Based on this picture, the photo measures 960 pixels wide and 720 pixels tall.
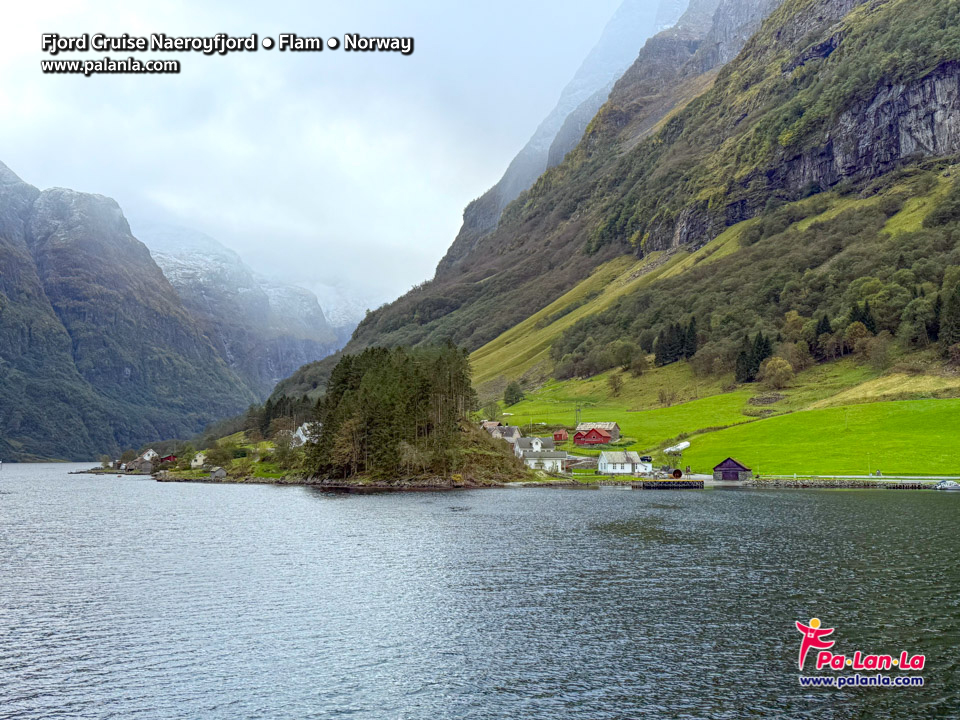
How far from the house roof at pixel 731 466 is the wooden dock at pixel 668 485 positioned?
9.04 m

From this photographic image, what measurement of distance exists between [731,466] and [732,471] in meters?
1.10

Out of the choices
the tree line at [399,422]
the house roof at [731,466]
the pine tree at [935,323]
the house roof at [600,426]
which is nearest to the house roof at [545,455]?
the house roof at [600,426]

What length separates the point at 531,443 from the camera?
624 ft

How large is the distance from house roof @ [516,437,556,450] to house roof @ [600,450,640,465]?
70.9ft

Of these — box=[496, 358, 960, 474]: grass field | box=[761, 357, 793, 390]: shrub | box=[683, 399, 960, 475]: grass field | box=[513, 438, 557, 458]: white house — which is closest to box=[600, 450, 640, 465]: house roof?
box=[496, 358, 960, 474]: grass field

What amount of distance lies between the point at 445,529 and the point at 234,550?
24699mm

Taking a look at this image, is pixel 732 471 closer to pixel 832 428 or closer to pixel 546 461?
pixel 832 428

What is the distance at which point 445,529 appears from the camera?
284 ft

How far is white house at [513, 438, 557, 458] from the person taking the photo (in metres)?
188

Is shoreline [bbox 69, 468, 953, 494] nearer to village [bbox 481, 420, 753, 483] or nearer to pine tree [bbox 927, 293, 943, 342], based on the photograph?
village [bbox 481, 420, 753, 483]

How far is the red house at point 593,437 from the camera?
19325 centimetres

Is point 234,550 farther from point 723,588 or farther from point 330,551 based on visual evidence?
point 723,588

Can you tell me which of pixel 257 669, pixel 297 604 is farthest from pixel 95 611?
pixel 257 669

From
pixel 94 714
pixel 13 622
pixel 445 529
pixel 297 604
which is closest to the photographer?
pixel 94 714
